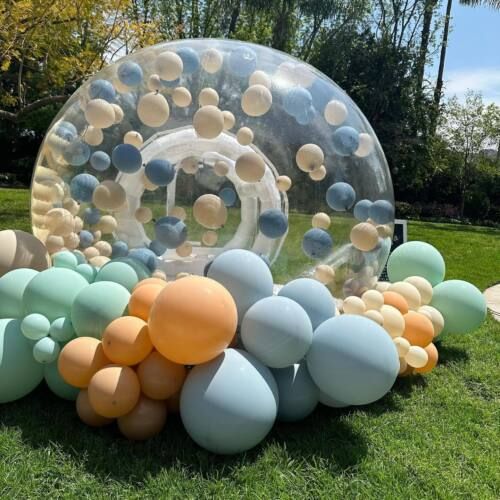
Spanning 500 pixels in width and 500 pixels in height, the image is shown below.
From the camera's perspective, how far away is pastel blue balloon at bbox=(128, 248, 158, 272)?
402 cm

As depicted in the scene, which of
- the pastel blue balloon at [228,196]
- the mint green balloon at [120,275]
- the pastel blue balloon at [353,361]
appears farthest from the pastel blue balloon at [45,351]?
the pastel blue balloon at [228,196]

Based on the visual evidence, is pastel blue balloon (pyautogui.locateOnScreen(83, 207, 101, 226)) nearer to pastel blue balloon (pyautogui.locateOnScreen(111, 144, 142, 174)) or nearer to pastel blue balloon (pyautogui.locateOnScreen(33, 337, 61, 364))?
pastel blue balloon (pyautogui.locateOnScreen(111, 144, 142, 174))

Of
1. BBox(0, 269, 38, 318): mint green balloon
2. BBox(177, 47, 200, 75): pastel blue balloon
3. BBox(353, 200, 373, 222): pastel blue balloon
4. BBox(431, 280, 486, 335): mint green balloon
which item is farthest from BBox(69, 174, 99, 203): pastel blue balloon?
BBox(431, 280, 486, 335): mint green balloon

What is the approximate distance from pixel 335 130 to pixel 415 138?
17.2m

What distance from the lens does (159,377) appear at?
110 inches

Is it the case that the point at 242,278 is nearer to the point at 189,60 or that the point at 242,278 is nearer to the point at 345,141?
the point at 345,141

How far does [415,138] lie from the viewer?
784 inches

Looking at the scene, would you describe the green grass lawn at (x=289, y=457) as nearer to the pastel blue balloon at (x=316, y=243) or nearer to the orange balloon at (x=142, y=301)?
the orange balloon at (x=142, y=301)

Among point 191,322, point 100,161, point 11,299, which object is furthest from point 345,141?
point 11,299

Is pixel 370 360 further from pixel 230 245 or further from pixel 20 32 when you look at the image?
pixel 20 32

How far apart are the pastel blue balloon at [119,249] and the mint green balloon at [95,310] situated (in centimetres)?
99

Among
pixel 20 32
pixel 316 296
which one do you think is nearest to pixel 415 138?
pixel 20 32

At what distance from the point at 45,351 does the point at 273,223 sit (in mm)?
1820

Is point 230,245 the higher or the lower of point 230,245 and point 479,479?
the higher
